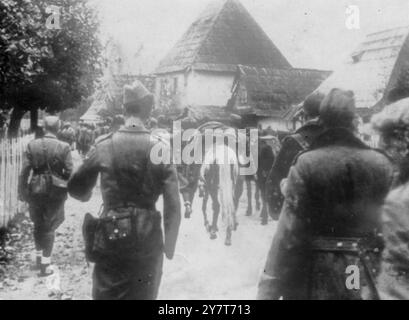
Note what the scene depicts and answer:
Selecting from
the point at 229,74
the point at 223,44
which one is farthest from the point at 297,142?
the point at 223,44

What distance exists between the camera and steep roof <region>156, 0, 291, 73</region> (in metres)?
31.8

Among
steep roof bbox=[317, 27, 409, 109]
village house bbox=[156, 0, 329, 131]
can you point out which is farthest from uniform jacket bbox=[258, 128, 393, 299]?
village house bbox=[156, 0, 329, 131]

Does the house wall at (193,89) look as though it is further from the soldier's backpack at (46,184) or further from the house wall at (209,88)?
the soldier's backpack at (46,184)

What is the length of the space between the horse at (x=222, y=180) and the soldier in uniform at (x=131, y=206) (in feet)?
15.1

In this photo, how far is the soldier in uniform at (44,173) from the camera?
20.5ft

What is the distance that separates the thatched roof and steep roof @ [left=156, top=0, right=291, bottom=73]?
118 inches

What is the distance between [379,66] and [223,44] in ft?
62.3

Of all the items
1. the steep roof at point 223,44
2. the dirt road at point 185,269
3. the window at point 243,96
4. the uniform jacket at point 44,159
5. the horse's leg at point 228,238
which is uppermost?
the steep roof at point 223,44

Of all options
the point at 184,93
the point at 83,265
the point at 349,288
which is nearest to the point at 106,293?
the point at 349,288

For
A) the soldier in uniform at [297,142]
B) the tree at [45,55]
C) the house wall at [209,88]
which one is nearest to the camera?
the soldier in uniform at [297,142]

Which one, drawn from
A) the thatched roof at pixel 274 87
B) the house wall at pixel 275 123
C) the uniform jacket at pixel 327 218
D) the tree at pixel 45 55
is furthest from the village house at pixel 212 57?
the uniform jacket at pixel 327 218

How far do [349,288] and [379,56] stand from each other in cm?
1418

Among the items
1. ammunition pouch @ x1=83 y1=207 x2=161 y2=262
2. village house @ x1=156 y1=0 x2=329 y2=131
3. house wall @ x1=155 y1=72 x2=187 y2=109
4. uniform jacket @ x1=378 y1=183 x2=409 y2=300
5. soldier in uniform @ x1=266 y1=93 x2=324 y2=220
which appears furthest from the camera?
house wall @ x1=155 y1=72 x2=187 y2=109

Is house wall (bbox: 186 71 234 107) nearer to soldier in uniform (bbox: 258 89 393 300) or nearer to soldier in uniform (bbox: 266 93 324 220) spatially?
soldier in uniform (bbox: 266 93 324 220)
